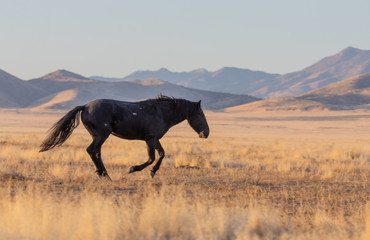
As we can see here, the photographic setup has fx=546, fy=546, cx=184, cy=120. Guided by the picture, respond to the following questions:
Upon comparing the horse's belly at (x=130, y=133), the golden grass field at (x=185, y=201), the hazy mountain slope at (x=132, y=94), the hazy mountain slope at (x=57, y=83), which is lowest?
the golden grass field at (x=185, y=201)

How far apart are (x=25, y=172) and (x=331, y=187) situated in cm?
747

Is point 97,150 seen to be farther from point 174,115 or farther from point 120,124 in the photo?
point 174,115

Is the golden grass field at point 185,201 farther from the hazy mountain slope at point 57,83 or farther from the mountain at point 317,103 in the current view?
the hazy mountain slope at point 57,83

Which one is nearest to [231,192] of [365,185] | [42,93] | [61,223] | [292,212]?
[292,212]

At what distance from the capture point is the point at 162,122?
1282 centimetres

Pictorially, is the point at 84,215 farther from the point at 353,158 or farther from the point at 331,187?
the point at 353,158

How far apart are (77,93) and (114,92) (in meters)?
19.5

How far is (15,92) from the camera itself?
151000 millimetres

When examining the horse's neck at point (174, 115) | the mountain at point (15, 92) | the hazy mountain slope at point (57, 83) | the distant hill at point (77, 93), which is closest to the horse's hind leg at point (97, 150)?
the horse's neck at point (174, 115)

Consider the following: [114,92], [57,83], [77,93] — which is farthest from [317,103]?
[57,83]

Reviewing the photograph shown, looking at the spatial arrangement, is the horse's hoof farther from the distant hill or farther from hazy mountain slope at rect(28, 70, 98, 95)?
hazy mountain slope at rect(28, 70, 98, 95)

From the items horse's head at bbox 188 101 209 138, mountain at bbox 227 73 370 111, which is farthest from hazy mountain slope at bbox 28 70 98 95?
horse's head at bbox 188 101 209 138

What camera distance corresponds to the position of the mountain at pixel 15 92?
142m

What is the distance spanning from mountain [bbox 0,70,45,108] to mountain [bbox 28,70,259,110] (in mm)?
3873
